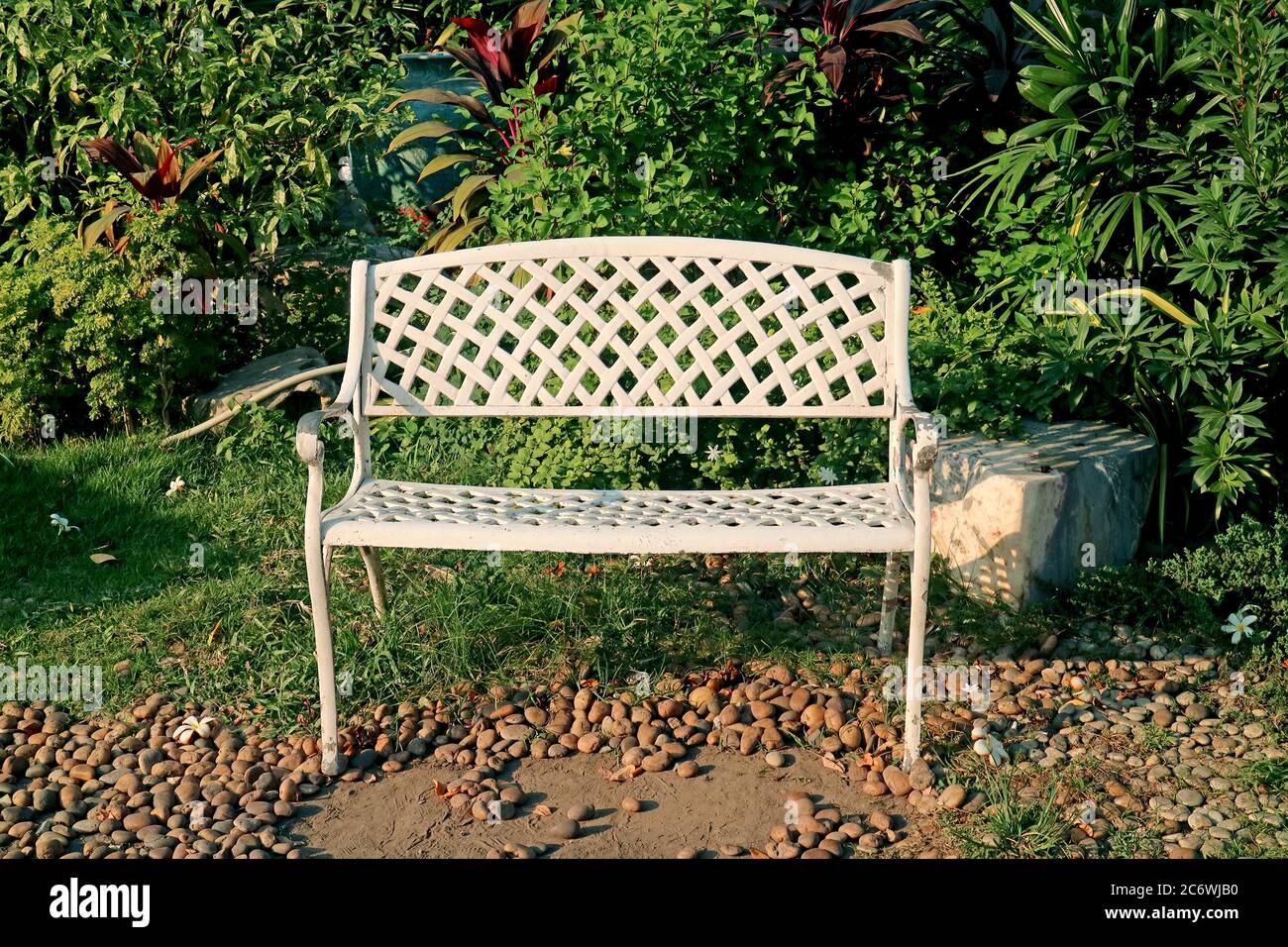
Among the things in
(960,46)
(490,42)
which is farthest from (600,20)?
(960,46)

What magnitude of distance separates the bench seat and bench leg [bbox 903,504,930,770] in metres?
0.04

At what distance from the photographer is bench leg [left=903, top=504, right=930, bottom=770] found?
3436 mm

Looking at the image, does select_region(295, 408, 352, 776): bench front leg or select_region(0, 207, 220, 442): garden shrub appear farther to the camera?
select_region(0, 207, 220, 442): garden shrub

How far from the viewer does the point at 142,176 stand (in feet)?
18.0

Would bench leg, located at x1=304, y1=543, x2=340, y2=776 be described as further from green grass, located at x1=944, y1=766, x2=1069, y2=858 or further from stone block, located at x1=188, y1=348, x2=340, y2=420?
stone block, located at x1=188, y1=348, x2=340, y2=420

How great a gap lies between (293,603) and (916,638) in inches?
78.8

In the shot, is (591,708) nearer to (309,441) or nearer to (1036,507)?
(309,441)

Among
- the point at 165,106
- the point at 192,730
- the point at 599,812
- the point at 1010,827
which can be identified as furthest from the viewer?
the point at 165,106

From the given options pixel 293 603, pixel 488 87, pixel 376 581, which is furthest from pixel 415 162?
pixel 376 581

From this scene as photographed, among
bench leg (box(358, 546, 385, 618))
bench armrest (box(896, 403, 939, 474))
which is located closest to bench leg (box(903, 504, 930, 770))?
bench armrest (box(896, 403, 939, 474))

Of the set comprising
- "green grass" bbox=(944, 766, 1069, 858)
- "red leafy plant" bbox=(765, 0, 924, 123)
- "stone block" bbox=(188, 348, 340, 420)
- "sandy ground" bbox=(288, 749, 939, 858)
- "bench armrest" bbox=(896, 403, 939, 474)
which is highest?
"red leafy plant" bbox=(765, 0, 924, 123)

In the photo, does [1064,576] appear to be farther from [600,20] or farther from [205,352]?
[205,352]

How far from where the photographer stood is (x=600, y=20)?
5.13m

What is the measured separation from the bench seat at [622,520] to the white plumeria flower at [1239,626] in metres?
1.18
